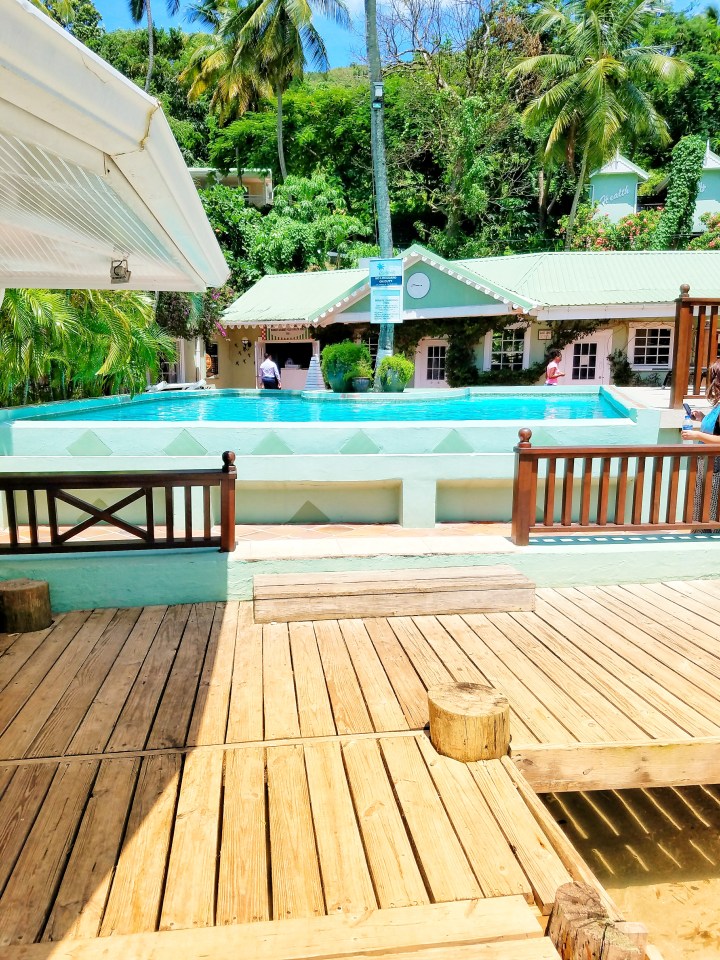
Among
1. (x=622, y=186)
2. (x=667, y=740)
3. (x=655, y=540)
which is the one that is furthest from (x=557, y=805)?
(x=622, y=186)

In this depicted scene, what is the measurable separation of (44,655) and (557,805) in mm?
2993

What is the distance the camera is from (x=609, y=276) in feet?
65.8

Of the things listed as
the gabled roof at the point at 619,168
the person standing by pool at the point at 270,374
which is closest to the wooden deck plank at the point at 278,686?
the person standing by pool at the point at 270,374

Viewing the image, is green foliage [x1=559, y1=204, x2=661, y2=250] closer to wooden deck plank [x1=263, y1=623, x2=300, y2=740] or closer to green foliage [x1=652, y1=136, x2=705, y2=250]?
green foliage [x1=652, y1=136, x2=705, y2=250]

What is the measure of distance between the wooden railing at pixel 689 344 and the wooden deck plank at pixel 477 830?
5038 millimetres

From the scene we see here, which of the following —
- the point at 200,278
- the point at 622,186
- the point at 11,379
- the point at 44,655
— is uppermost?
the point at 622,186

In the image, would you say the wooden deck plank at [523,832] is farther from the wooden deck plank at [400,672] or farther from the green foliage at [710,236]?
the green foliage at [710,236]

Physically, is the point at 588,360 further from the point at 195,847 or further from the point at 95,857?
the point at 95,857

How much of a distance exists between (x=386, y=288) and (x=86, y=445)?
8076mm

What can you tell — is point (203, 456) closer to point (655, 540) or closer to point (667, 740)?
point (655, 540)

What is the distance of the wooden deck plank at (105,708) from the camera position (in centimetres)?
315

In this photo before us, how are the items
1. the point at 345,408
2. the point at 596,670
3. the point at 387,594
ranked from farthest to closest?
the point at 345,408, the point at 387,594, the point at 596,670

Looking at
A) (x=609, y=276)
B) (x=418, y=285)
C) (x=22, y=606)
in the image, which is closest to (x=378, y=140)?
(x=418, y=285)

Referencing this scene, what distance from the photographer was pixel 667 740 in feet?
10.3
